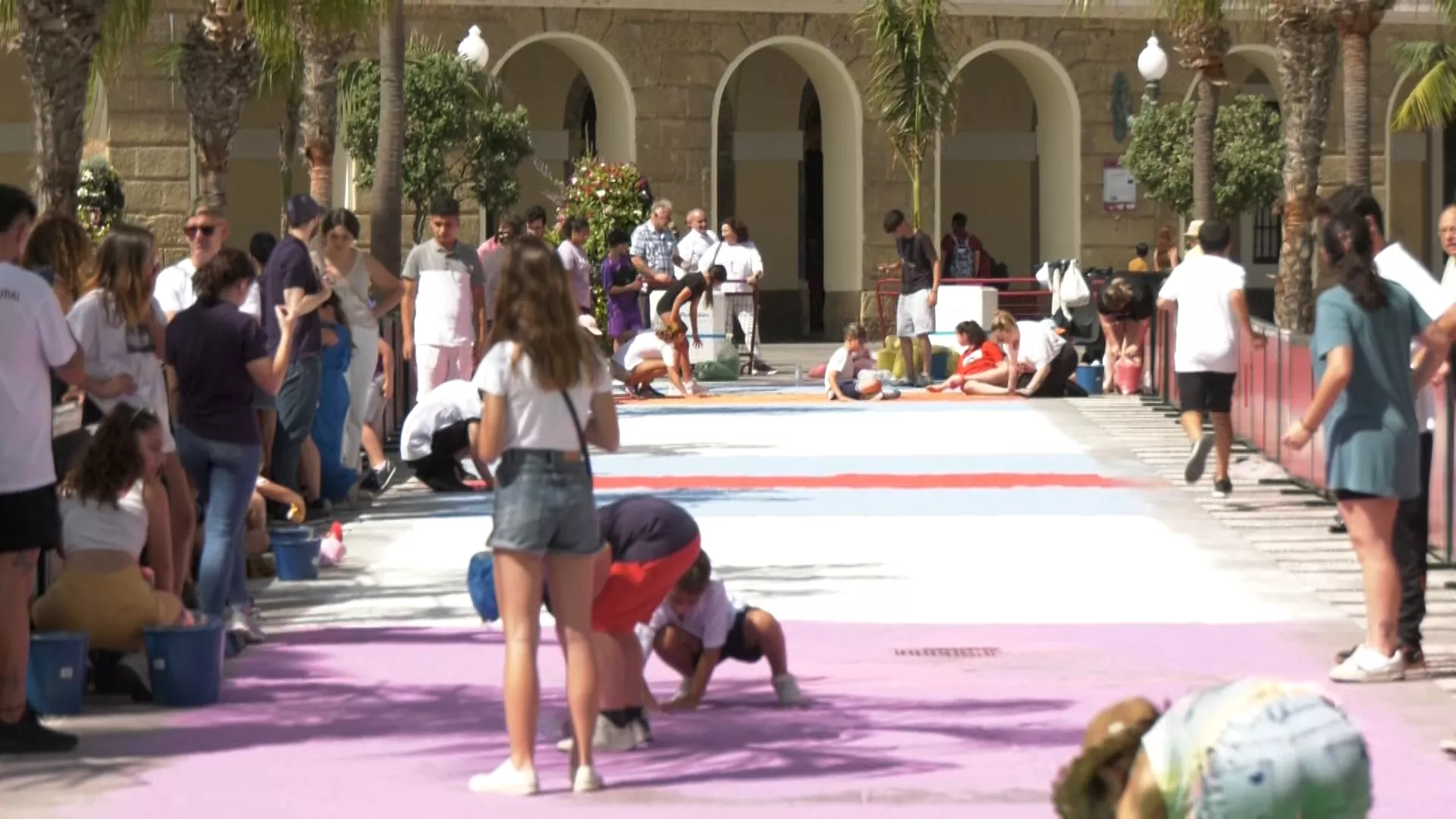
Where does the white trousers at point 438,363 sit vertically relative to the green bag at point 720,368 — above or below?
above

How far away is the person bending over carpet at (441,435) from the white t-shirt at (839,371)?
9442 mm

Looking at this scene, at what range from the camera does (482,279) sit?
18.5m

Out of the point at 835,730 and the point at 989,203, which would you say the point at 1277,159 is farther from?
the point at 835,730

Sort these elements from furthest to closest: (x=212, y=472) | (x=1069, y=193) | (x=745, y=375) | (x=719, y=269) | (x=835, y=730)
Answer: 1. (x=1069, y=193)
2. (x=745, y=375)
3. (x=719, y=269)
4. (x=212, y=472)
5. (x=835, y=730)

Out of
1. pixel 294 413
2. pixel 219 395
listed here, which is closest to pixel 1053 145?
pixel 294 413

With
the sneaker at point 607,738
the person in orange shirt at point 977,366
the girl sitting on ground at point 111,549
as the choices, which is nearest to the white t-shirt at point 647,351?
the person in orange shirt at point 977,366

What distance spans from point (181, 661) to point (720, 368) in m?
19.9

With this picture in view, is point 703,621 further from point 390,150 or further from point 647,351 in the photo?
point 647,351

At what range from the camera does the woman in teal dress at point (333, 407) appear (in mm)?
14906

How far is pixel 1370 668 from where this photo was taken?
9.31m

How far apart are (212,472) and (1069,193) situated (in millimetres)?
30298

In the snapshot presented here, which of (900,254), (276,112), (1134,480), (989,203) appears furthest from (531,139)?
(1134,480)

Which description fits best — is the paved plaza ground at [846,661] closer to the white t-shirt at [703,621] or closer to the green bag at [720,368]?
the white t-shirt at [703,621]

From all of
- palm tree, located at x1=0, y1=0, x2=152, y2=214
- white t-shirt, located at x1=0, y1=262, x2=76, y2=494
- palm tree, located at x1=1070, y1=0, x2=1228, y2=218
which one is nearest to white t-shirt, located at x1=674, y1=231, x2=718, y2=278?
palm tree, located at x1=1070, y1=0, x2=1228, y2=218
